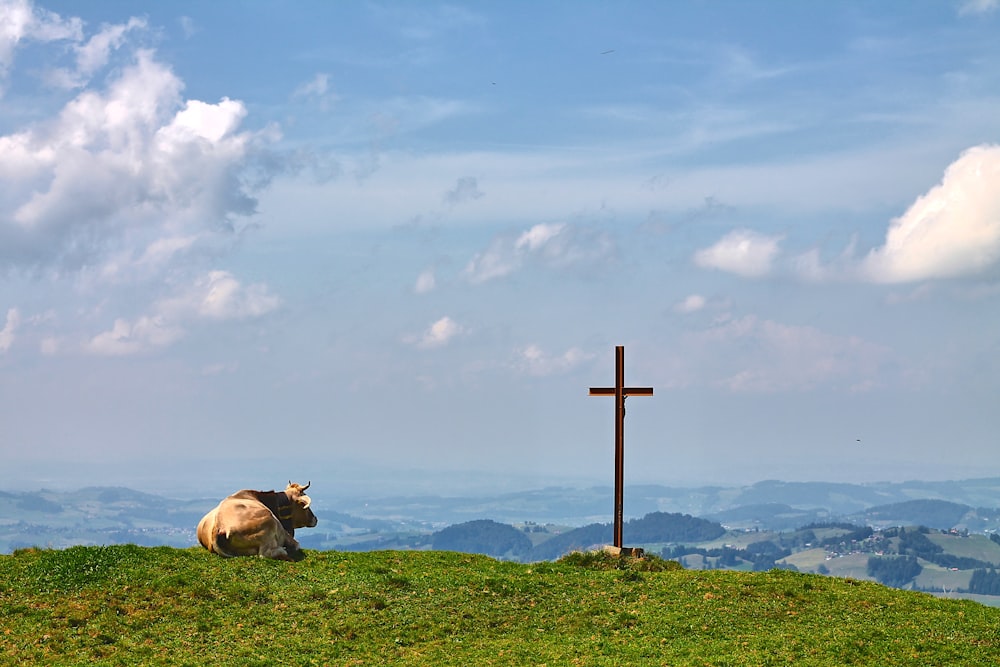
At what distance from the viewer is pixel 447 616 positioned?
26141mm

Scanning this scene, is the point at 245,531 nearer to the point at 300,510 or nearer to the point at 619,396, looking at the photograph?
the point at 300,510

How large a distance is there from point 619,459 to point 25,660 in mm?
19115

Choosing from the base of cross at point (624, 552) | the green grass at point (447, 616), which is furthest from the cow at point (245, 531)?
the base of cross at point (624, 552)

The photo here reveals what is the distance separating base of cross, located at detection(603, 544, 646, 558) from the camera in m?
33.6

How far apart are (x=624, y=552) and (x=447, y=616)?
9.42 meters

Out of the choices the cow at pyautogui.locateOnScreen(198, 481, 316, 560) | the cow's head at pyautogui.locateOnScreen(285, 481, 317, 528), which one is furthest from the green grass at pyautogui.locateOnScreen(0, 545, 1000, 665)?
the cow's head at pyautogui.locateOnScreen(285, 481, 317, 528)

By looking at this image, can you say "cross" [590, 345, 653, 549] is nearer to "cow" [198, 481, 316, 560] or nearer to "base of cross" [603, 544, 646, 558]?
"base of cross" [603, 544, 646, 558]

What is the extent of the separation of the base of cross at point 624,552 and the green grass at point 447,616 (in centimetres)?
252

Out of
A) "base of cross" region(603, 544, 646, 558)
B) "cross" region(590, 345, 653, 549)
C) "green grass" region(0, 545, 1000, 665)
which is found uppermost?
"cross" region(590, 345, 653, 549)

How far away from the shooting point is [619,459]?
3575 cm

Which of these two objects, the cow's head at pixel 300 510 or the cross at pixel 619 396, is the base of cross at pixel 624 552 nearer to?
the cross at pixel 619 396

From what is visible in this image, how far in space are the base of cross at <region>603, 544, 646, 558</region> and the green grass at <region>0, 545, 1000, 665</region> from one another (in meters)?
2.52

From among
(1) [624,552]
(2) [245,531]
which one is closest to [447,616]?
(2) [245,531]

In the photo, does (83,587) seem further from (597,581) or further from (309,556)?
(597,581)
